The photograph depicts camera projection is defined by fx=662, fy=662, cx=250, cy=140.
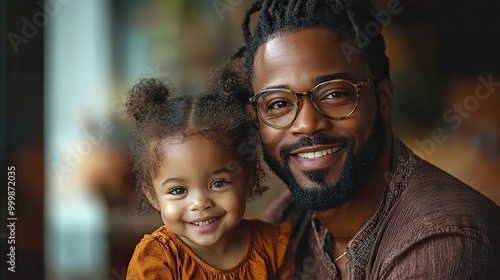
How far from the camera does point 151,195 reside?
1.10 m

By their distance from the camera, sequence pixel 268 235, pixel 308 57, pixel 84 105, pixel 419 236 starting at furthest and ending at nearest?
1. pixel 84 105
2. pixel 268 235
3. pixel 308 57
4. pixel 419 236

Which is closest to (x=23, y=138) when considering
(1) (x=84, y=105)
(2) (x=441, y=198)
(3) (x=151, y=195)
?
(1) (x=84, y=105)

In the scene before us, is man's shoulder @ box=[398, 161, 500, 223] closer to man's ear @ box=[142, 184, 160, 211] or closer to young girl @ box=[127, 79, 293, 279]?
young girl @ box=[127, 79, 293, 279]

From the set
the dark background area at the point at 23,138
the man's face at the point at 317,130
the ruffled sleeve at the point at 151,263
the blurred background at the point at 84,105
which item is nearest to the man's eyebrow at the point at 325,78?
the man's face at the point at 317,130

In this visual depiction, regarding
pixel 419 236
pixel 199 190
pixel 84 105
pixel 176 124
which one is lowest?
pixel 419 236

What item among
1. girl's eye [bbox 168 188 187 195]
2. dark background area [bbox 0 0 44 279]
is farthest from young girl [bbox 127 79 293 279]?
dark background area [bbox 0 0 44 279]

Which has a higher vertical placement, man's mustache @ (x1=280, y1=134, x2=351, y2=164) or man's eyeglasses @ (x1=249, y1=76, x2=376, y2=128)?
man's eyeglasses @ (x1=249, y1=76, x2=376, y2=128)

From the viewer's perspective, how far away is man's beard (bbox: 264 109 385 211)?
1.10 meters

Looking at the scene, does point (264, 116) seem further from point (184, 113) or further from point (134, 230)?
point (134, 230)

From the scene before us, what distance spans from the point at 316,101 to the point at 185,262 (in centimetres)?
33

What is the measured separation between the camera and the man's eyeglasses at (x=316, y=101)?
3.48 ft

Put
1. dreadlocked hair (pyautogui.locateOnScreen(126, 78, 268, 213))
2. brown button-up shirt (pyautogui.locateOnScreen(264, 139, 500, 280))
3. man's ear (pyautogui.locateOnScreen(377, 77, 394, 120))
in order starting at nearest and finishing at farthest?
brown button-up shirt (pyautogui.locateOnScreen(264, 139, 500, 280))
dreadlocked hair (pyautogui.locateOnScreen(126, 78, 268, 213))
man's ear (pyautogui.locateOnScreen(377, 77, 394, 120))

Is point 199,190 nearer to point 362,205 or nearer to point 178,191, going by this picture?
point 178,191

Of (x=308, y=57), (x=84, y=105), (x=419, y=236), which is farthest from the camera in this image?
(x=84, y=105)
